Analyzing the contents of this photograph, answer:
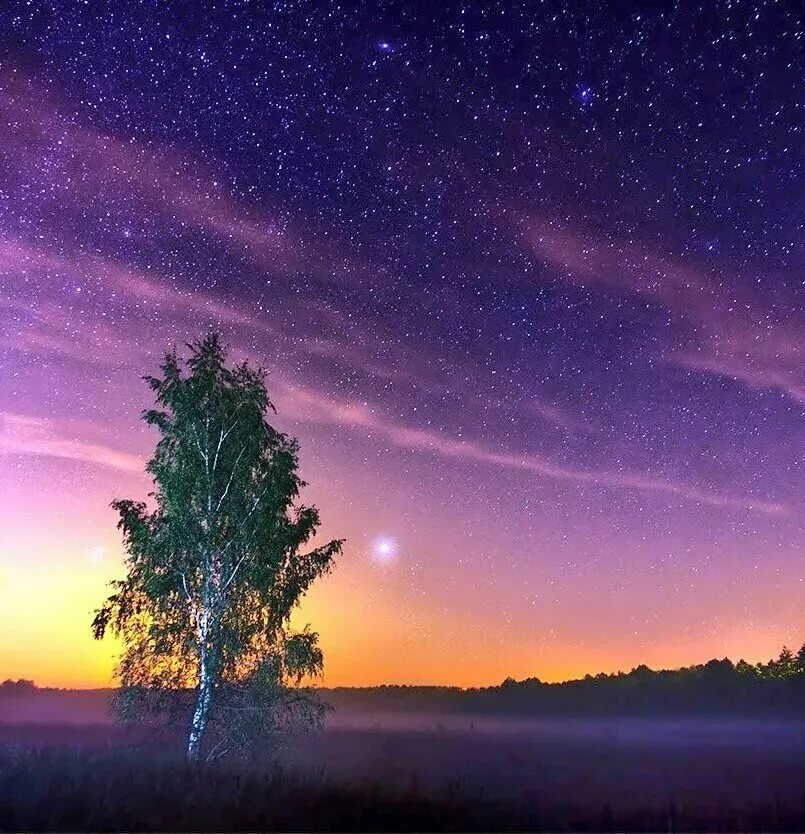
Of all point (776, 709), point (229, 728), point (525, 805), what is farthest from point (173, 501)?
point (776, 709)

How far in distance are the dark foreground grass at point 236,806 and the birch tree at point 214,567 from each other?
6.74 feet

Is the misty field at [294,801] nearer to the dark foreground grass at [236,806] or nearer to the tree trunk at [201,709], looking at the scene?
the dark foreground grass at [236,806]

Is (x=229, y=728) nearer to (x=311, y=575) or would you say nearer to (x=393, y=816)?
(x=311, y=575)

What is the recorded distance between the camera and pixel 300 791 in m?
16.7

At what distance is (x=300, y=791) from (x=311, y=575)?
7161 millimetres

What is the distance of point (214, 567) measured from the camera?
2214cm

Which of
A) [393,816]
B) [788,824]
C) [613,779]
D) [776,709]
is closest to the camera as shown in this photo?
[393,816]

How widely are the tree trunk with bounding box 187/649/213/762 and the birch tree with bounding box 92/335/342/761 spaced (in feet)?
0.11

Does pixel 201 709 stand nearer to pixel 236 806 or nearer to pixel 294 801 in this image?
pixel 294 801

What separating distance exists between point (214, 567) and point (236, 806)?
8307mm

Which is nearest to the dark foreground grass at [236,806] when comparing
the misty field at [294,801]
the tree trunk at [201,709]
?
the misty field at [294,801]

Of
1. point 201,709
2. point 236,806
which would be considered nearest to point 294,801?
point 236,806

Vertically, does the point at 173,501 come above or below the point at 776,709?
above

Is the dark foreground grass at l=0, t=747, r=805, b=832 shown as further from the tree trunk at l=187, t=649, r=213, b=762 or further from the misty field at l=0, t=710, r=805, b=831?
the tree trunk at l=187, t=649, r=213, b=762
